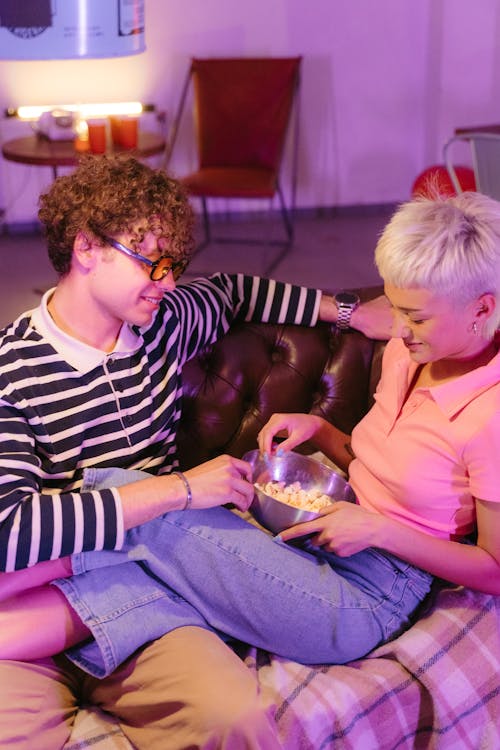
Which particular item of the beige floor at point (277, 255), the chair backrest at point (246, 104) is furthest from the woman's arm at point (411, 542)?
the chair backrest at point (246, 104)

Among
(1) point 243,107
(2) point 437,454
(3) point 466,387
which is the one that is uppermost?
(1) point 243,107

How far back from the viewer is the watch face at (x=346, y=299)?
7.25 feet

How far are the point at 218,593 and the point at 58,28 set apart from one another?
3.40 ft

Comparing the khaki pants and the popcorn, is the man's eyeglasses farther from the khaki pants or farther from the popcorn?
the khaki pants

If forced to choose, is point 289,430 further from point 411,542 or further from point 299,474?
point 411,542

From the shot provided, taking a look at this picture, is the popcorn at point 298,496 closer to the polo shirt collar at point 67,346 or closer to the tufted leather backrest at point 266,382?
the tufted leather backrest at point 266,382

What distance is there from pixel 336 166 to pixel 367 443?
184 inches

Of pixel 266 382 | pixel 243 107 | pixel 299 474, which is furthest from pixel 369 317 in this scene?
pixel 243 107

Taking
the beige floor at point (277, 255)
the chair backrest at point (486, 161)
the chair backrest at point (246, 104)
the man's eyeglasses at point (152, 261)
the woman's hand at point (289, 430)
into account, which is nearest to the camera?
the man's eyeglasses at point (152, 261)

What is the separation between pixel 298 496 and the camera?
1.87m

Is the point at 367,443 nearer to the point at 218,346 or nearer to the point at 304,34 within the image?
the point at 218,346

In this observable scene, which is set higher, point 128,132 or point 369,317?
point 128,132

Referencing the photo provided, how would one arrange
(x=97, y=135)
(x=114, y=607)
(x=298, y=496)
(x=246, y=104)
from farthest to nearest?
(x=246, y=104) → (x=97, y=135) → (x=298, y=496) → (x=114, y=607)

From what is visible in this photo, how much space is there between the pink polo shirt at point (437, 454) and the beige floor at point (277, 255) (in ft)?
10.4
